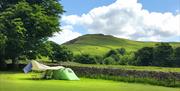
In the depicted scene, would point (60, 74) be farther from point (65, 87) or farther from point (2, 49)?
point (2, 49)

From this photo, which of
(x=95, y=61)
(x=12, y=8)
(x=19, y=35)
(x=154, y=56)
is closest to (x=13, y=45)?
(x=19, y=35)

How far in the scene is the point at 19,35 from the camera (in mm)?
65375

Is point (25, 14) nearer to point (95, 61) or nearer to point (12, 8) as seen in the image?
point (12, 8)

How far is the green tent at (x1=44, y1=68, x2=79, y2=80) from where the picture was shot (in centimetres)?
5003

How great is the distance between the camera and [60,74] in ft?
166

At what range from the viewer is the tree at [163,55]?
10662 centimetres

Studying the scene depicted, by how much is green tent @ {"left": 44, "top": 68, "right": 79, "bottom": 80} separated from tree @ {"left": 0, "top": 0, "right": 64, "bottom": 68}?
14.6 meters

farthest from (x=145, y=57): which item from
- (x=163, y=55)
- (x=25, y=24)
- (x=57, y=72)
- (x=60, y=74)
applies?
(x=60, y=74)

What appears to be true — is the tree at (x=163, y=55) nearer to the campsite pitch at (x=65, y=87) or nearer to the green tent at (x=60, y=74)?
the green tent at (x=60, y=74)

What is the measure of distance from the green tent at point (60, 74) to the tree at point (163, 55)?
57.7m

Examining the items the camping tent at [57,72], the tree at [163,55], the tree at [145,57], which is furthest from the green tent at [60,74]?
the tree at [145,57]

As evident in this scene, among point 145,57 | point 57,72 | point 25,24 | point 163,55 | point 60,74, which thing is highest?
point 25,24

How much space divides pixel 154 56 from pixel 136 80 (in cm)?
6293

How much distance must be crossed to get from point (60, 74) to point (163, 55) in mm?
62605
